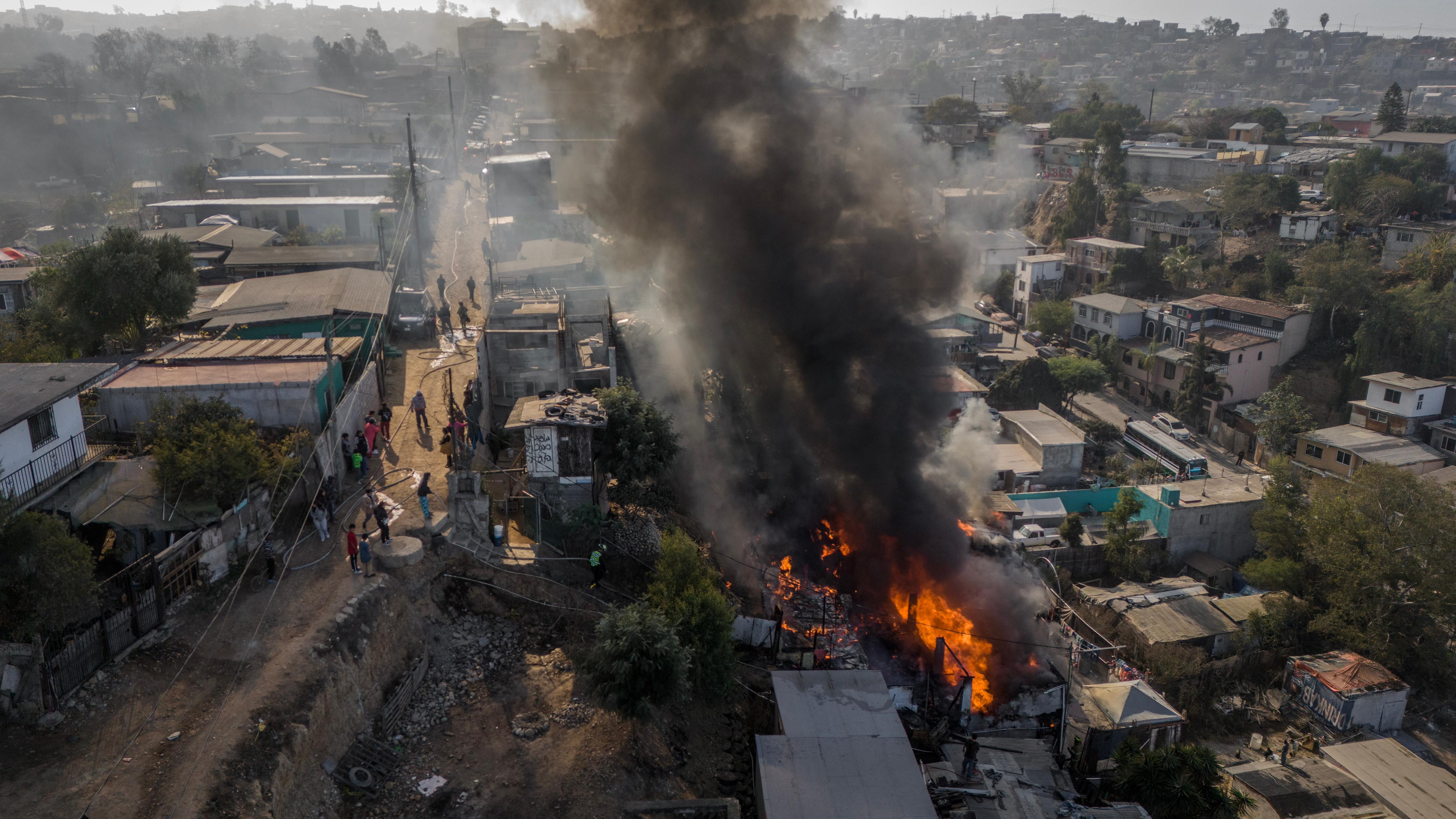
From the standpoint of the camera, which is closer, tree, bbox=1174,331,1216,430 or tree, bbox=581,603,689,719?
tree, bbox=581,603,689,719

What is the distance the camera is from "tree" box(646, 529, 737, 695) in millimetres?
14914

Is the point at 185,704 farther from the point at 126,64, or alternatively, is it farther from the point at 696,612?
the point at 126,64

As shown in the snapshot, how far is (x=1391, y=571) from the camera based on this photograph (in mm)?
23250

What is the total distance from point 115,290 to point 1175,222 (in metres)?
52.6

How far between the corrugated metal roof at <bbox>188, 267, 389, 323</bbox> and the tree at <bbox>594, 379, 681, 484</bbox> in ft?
31.2

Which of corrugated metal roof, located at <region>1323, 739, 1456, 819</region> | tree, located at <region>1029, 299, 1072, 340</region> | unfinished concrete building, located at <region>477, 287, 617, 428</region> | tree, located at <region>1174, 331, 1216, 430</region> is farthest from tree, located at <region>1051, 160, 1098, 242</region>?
unfinished concrete building, located at <region>477, 287, 617, 428</region>

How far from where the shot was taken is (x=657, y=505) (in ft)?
62.4

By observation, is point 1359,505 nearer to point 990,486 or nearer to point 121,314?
point 990,486

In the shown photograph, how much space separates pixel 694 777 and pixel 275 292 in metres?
19.4

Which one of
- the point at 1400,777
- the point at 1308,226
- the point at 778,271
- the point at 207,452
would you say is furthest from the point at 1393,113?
the point at 207,452

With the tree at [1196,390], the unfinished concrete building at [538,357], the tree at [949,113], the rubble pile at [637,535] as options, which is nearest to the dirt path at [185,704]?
the rubble pile at [637,535]

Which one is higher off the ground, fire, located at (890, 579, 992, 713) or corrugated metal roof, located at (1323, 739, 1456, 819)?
fire, located at (890, 579, 992, 713)

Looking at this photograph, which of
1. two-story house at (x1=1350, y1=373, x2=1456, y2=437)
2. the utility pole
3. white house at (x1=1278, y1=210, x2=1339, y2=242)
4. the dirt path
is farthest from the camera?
white house at (x1=1278, y1=210, x2=1339, y2=242)

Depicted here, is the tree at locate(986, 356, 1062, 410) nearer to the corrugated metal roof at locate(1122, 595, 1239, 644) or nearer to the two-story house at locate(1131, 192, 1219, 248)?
the corrugated metal roof at locate(1122, 595, 1239, 644)
